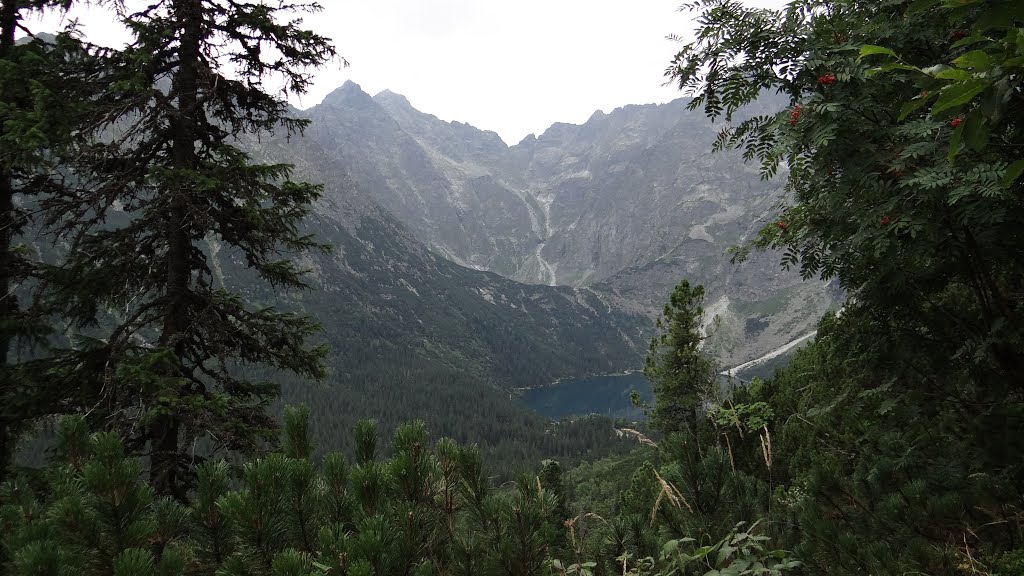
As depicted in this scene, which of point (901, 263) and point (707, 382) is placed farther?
point (707, 382)

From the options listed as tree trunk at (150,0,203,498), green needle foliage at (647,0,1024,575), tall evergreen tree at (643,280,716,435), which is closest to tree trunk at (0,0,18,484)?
tree trunk at (150,0,203,498)

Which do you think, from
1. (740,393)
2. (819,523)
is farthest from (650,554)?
(740,393)

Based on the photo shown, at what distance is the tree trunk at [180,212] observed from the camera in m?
7.00

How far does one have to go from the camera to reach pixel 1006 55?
4.64ft

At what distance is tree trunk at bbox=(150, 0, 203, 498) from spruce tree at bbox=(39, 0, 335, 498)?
20 millimetres

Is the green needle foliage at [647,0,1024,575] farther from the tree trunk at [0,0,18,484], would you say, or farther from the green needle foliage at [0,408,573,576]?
the tree trunk at [0,0,18,484]

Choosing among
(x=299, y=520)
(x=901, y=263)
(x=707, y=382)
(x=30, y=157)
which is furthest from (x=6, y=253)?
(x=901, y=263)

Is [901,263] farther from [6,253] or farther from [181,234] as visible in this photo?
[6,253]

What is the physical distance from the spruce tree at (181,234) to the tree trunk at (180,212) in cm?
2

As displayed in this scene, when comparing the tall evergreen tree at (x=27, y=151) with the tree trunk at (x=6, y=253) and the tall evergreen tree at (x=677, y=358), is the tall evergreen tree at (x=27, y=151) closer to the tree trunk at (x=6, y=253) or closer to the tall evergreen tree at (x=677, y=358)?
the tree trunk at (x=6, y=253)

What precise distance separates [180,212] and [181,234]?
0.35 m

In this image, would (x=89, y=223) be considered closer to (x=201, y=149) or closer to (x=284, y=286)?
(x=201, y=149)

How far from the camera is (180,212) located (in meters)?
7.66

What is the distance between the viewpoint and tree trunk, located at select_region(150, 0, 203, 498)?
23.0 feet
